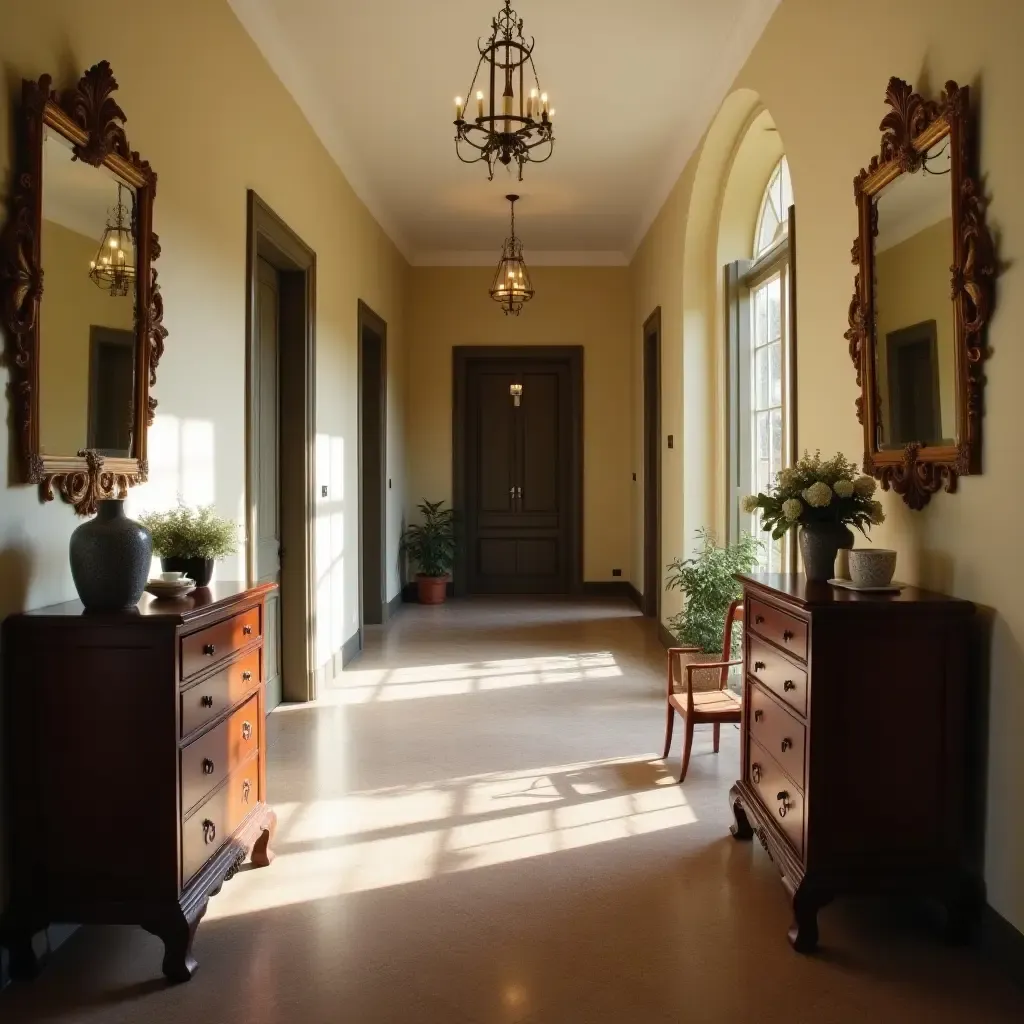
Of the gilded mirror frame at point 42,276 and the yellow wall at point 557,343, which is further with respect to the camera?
the yellow wall at point 557,343

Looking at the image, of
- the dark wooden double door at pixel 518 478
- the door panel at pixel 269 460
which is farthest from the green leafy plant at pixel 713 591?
the dark wooden double door at pixel 518 478

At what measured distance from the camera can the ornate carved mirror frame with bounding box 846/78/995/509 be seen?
2.63 metres

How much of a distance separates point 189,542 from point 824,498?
205 cm

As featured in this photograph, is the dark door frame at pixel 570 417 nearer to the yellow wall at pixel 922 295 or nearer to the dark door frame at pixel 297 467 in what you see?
the dark door frame at pixel 297 467

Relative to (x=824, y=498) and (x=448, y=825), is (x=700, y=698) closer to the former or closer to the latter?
(x=448, y=825)

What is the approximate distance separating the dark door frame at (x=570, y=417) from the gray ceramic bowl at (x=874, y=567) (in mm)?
7259

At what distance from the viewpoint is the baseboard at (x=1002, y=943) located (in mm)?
2462

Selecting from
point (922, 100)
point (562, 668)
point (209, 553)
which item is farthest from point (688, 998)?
point (562, 668)

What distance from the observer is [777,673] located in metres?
3.05

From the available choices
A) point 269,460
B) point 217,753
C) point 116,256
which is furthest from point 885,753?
point 269,460

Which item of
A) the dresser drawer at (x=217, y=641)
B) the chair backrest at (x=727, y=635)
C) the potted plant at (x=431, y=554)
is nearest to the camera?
the dresser drawer at (x=217, y=641)

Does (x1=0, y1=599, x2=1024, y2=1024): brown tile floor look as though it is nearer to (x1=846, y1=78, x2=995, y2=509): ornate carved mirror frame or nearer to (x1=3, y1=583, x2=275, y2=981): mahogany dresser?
(x1=3, y1=583, x2=275, y2=981): mahogany dresser

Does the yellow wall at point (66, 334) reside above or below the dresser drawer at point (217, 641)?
above

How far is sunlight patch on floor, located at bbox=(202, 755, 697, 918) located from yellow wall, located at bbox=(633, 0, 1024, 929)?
142cm
